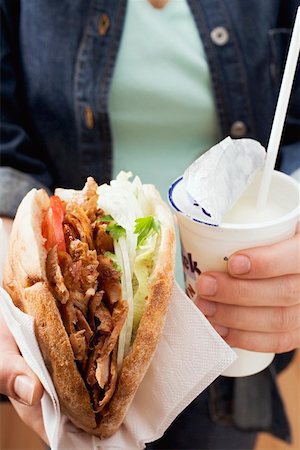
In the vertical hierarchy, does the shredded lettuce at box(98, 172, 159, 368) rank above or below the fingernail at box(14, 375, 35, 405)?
above

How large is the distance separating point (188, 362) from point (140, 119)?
509mm

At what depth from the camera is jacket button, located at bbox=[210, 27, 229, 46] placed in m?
1.01

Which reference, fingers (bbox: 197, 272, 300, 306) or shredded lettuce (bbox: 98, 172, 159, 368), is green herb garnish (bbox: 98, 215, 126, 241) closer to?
shredded lettuce (bbox: 98, 172, 159, 368)

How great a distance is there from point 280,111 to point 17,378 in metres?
0.42

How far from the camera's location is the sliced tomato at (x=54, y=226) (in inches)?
27.0

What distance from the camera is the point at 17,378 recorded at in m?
0.66

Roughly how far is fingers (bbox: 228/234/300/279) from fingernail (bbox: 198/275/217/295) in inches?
1.0

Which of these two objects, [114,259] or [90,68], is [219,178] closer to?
[114,259]

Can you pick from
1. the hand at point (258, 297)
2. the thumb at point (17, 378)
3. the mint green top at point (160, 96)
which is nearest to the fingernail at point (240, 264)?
the hand at point (258, 297)

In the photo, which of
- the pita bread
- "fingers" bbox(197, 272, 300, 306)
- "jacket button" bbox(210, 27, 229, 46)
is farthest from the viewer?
"jacket button" bbox(210, 27, 229, 46)

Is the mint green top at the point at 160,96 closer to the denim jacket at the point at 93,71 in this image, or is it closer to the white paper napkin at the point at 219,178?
the denim jacket at the point at 93,71

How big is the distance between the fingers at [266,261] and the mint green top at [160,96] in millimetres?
373

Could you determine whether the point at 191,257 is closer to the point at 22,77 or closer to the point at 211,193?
the point at 211,193

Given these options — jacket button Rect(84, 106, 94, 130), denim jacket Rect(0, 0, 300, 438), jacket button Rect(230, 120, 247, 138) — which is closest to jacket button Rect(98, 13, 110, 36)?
denim jacket Rect(0, 0, 300, 438)
